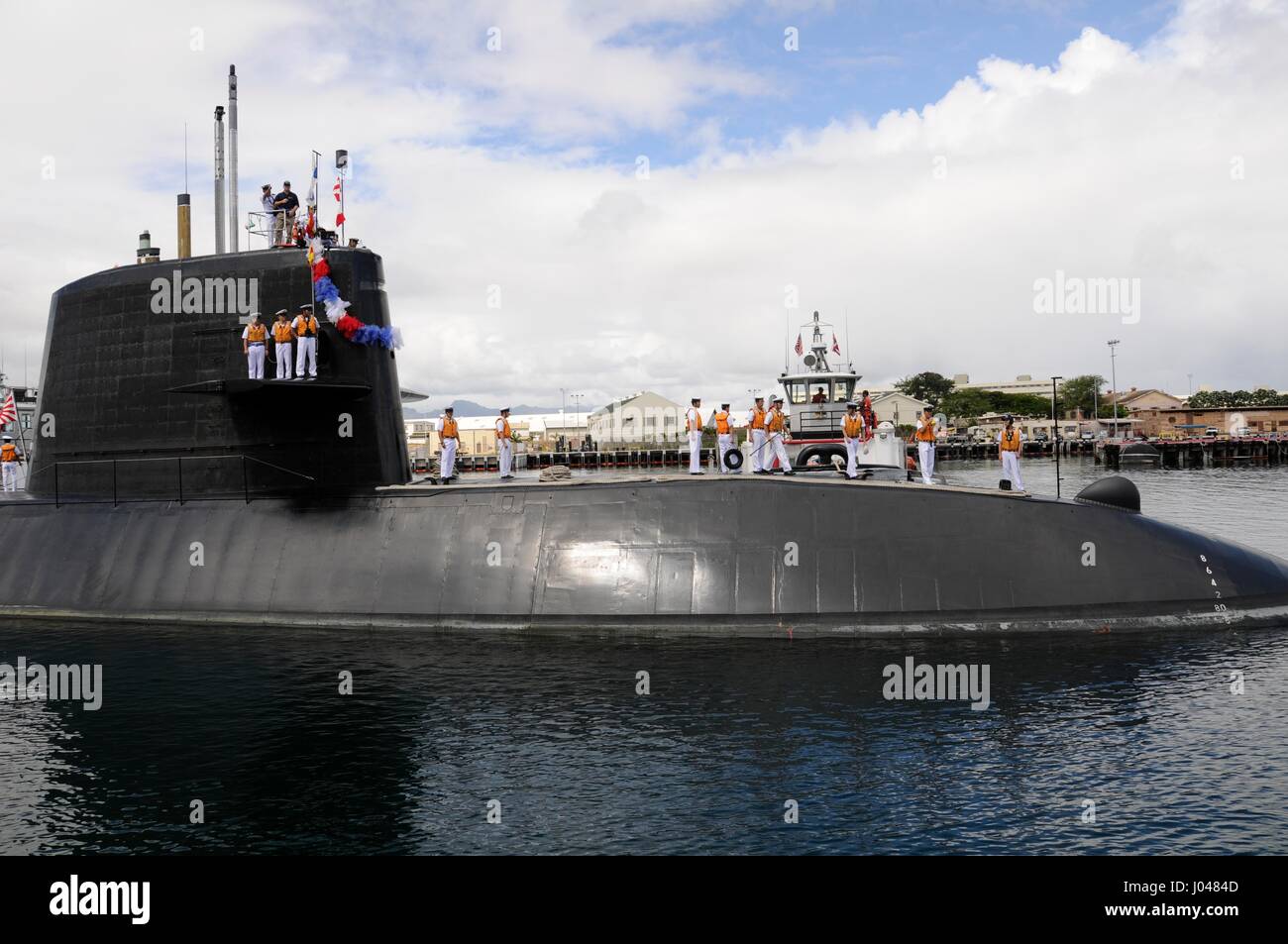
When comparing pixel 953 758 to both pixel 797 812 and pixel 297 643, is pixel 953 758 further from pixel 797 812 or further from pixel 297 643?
pixel 297 643

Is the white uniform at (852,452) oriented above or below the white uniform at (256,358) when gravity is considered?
below

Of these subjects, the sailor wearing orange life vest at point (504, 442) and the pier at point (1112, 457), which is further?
the pier at point (1112, 457)

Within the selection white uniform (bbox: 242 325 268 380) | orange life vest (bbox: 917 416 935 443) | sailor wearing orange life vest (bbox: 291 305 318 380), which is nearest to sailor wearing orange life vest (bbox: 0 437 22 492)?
white uniform (bbox: 242 325 268 380)

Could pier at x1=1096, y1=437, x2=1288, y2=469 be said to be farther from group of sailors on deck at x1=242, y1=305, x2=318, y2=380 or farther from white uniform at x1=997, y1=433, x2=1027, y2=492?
group of sailors on deck at x1=242, y1=305, x2=318, y2=380

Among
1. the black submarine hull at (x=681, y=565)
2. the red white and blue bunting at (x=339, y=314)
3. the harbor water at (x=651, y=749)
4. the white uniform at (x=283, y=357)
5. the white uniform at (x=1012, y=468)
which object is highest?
the red white and blue bunting at (x=339, y=314)

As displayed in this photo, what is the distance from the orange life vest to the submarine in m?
3.22

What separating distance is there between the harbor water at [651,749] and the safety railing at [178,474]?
10.0 feet

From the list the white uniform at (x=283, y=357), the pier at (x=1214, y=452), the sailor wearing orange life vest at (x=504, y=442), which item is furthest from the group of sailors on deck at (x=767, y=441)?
the pier at (x=1214, y=452)

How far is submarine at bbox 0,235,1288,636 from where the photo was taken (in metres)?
15.9

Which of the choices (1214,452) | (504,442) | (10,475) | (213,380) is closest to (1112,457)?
(1214,452)

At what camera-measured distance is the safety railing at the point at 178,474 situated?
60.4 feet

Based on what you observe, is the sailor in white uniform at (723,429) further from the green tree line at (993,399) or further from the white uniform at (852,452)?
the green tree line at (993,399)

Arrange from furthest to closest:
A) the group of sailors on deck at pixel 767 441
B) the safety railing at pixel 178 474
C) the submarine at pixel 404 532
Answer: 1. the group of sailors on deck at pixel 767 441
2. the safety railing at pixel 178 474
3. the submarine at pixel 404 532
